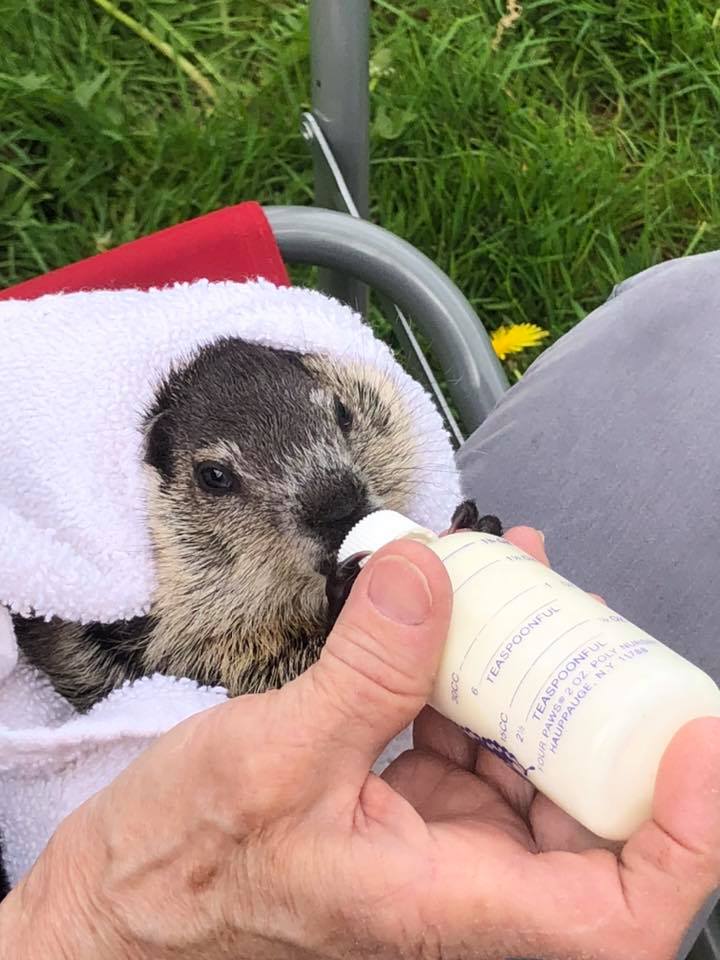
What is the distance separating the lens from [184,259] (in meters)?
1.37

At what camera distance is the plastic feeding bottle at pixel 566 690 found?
2.31 ft

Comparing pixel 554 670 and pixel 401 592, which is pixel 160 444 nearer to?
pixel 401 592

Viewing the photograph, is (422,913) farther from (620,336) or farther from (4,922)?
(620,336)

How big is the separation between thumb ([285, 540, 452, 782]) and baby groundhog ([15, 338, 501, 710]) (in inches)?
14.6

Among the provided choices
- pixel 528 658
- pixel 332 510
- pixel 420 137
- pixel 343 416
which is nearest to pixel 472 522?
pixel 332 510

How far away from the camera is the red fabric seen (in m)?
1.34

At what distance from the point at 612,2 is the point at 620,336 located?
136 cm

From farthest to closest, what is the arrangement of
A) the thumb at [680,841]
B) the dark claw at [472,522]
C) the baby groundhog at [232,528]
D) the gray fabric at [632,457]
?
the gray fabric at [632,457], the baby groundhog at [232,528], the dark claw at [472,522], the thumb at [680,841]

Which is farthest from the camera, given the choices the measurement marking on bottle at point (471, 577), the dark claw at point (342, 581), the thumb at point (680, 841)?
the dark claw at point (342, 581)

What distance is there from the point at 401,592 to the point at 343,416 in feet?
1.78

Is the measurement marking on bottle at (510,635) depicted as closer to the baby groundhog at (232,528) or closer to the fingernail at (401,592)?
the fingernail at (401,592)

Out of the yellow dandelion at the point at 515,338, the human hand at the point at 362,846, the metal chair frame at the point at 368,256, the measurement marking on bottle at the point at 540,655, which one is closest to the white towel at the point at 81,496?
the metal chair frame at the point at 368,256

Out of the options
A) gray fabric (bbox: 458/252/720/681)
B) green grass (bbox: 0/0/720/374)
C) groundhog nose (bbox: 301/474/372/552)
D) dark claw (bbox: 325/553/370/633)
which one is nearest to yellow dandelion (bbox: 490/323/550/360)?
green grass (bbox: 0/0/720/374)

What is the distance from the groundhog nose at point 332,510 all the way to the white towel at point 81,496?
18cm
